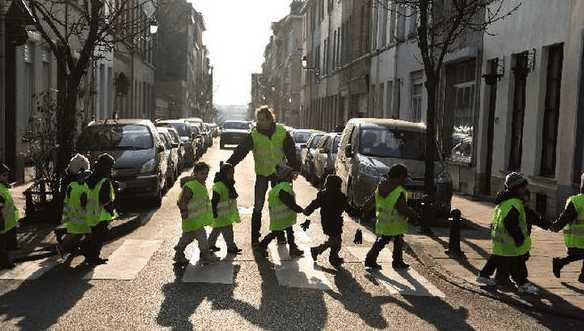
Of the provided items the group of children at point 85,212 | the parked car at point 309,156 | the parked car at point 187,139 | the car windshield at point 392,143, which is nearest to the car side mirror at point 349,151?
the car windshield at point 392,143

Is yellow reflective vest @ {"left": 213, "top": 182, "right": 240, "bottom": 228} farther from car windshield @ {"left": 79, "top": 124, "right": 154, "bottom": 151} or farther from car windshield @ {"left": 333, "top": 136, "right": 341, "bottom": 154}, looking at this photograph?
car windshield @ {"left": 333, "top": 136, "right": 341, "bottom": 154}

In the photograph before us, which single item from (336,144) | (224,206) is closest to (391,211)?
(224,206)

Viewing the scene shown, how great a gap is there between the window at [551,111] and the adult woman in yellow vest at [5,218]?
421 inches

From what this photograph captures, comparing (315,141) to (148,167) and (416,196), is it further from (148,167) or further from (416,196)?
(416,196)

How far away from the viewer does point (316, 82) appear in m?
56.7

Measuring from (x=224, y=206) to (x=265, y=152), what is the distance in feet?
3.78

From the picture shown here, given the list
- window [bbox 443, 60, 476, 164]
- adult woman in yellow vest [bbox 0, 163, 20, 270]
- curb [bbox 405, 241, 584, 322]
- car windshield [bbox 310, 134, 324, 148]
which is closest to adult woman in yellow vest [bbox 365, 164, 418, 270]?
curb [bbox 405, 241, 584, 322]

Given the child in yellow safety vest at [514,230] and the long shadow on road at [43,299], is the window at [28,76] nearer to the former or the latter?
the long shadow on road at [43,299]

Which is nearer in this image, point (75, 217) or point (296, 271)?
point (296, 271)

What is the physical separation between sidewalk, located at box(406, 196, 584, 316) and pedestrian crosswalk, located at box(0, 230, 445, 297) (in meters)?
0.53

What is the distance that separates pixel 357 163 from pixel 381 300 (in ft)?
21.7

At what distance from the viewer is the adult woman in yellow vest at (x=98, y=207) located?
8.27m

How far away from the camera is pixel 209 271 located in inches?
315

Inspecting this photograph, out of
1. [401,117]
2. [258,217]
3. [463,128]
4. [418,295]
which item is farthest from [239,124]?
[418,295]
